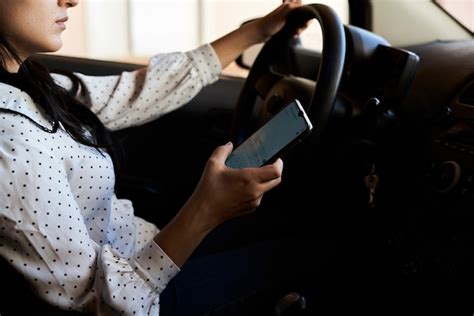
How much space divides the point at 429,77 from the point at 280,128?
0.50m

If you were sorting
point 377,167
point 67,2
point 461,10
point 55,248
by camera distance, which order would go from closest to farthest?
point 55,248 → point 67,2 → point 377,167 → point 461,10

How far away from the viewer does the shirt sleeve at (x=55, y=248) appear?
68 cm

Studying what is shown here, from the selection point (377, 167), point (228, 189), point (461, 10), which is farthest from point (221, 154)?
point (461, 10)

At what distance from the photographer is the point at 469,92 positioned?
1004mm

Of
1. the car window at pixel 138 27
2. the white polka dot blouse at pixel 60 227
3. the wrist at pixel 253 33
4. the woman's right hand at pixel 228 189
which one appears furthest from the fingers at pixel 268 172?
the car window at pixel 138 27

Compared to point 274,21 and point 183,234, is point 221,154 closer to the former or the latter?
point 183,234

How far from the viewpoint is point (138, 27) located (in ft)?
17.4

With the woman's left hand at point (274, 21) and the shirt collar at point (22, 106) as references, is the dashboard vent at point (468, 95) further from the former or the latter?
the shirt collar at point (22, 106)

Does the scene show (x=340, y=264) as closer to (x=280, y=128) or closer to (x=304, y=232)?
(x=304, y=232)

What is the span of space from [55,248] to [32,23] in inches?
12.3

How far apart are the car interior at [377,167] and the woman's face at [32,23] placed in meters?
0.40

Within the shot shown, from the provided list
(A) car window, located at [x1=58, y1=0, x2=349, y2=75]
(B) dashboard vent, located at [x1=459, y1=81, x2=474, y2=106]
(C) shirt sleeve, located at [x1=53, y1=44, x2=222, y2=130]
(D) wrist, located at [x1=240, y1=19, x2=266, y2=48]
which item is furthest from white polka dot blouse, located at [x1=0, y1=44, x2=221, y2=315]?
(A) car window, located at [x1=58, y1=0, x2=349, y2=75]

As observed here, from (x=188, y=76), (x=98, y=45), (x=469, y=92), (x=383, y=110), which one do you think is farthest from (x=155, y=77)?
(x=98, y=45)

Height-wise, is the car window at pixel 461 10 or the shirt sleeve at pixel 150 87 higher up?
the car window at pixel 461 10
